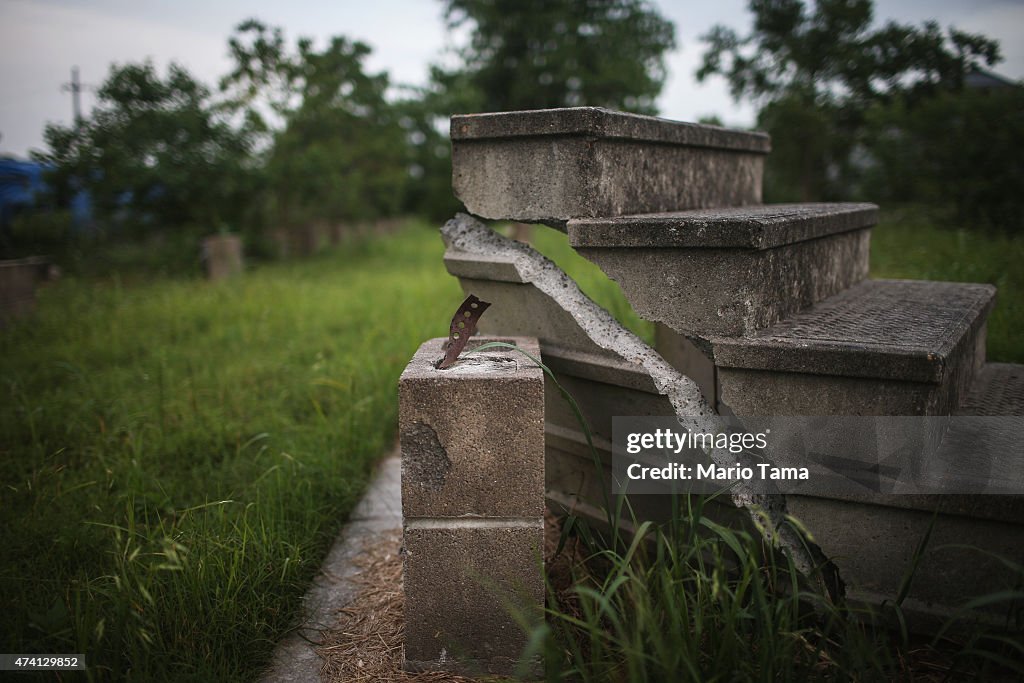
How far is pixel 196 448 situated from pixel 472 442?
2060 mm

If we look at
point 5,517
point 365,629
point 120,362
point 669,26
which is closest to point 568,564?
point 365,629

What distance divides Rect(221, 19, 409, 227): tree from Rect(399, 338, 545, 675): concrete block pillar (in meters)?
10.1

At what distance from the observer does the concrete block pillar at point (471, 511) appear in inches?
70.1

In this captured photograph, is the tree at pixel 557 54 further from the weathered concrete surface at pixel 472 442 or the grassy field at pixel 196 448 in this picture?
the weathered concrete surface at pixel 472 442

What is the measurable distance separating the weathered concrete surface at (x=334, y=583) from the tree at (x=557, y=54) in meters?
17.6

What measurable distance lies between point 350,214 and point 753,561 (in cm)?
1258

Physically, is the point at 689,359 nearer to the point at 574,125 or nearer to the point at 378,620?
the point at 574,125

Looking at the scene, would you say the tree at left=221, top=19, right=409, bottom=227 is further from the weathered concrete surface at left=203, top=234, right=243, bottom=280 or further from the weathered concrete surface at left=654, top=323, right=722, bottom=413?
the weathered concrete surface at left=654, top=323, right=722, bottom=413

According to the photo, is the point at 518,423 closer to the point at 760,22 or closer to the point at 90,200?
the point at 90,200

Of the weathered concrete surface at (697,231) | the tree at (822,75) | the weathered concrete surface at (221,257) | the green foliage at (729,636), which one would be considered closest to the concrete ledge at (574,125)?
the weathered concrete surface at (697,231)

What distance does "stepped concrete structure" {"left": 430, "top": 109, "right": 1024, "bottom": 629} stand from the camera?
186 cm

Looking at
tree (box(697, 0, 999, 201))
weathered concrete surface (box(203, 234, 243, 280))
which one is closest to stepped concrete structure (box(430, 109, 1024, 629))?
weathered concrete surface (box(203, 234, 243, 280))

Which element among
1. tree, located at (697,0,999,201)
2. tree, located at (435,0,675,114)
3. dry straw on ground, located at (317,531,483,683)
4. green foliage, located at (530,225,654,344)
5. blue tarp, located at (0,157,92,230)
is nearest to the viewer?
dry straw on ground, located at (317,531,483,683)

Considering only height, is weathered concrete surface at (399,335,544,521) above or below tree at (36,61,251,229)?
below
